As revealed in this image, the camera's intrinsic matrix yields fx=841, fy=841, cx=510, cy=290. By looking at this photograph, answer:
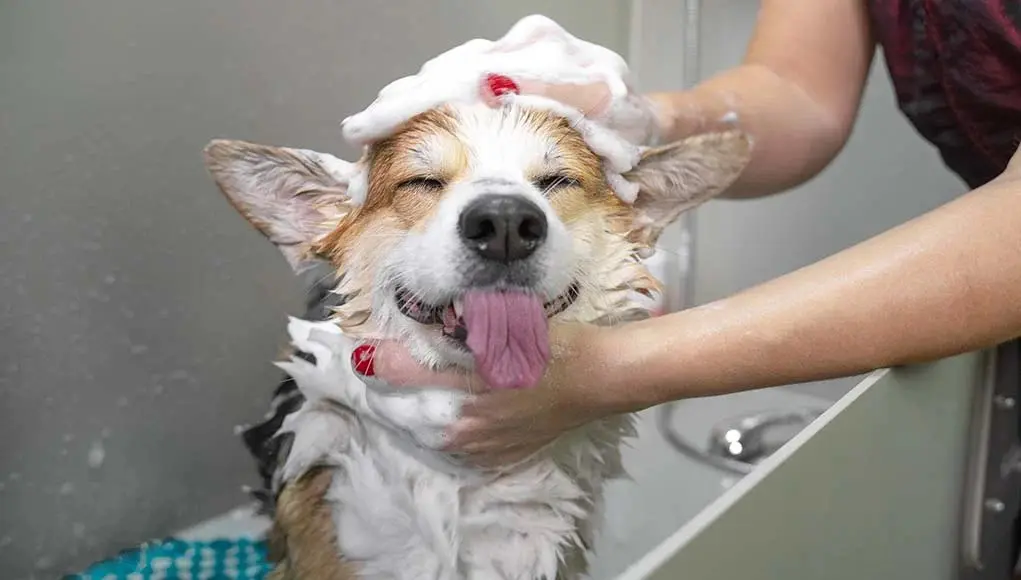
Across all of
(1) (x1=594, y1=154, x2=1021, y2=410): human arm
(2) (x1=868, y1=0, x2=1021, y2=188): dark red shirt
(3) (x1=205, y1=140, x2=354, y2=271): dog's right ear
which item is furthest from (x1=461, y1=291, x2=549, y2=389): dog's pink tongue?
(2) (x1=868, y1=0, x2=1021, y2=188): dark red shirt

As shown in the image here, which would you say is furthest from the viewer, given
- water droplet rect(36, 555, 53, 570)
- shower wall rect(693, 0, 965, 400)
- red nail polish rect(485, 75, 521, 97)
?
shower wall rect(693, 0, 965, 400)

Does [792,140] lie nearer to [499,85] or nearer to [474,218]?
[499,85]

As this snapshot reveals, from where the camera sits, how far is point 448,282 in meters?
0.64

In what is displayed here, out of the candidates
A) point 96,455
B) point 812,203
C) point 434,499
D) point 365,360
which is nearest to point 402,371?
point 365,360

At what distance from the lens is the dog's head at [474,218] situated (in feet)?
2.06

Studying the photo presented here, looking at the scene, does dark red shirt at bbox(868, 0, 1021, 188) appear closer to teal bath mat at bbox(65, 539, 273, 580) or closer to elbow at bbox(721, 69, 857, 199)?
elbow at bbox(721, 69, 857, 199)

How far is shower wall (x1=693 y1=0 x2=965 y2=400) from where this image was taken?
1410mm

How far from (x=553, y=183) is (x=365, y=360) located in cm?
23

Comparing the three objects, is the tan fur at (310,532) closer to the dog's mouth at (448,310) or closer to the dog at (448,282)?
the dog at (448,282)

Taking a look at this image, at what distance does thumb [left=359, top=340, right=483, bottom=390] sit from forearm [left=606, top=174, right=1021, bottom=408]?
0.44 feet

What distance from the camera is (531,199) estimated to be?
641 millimetres

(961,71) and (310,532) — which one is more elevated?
(961,71)

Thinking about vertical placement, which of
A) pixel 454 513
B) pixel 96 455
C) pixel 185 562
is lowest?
pixel 185 562

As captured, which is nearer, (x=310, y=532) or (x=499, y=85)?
(x=499, y=85)
